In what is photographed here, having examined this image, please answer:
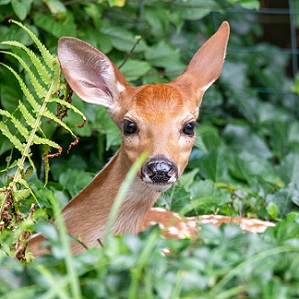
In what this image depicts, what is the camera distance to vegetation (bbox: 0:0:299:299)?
7.38ft

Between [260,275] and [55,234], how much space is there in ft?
1.71

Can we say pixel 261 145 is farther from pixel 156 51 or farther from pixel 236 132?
pixel 156 51

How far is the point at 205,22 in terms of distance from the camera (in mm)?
7582

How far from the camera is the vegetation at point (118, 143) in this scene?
88.6 inches

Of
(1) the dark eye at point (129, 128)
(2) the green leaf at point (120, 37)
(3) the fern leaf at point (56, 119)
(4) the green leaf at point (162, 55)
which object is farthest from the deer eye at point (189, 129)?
(4) the green leaf at point (162, 55)

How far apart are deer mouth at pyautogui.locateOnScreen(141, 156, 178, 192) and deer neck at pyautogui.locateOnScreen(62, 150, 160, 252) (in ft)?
0.78

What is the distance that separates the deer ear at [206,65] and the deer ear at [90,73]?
29 cm

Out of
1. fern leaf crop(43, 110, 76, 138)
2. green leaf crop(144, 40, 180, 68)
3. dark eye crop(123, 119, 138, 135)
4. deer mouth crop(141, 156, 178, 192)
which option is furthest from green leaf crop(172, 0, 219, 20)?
fern leaf crop(43, 110, 76, 138)

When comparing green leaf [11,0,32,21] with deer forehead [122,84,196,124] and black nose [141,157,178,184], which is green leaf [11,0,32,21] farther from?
black nose [141,157,178,184]

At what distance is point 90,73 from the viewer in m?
4.41

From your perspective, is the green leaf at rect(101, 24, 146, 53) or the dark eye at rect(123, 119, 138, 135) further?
the green leaf at rect(101, 24, 146, 53)

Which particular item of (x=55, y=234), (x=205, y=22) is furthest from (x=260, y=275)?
(x=205, y=22)

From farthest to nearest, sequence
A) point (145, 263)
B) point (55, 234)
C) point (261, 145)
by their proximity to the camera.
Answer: point (261, 145) < point (55, 234) < point (145, 263)

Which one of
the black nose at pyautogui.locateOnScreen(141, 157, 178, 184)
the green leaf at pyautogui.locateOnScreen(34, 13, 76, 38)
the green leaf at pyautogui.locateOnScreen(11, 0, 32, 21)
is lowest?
the green leaf at pyautogui.locateOnScreen(34, 13, 76, 38)
